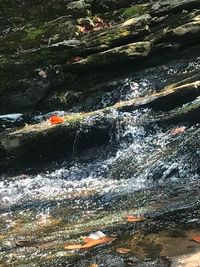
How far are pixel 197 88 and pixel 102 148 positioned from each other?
181cm

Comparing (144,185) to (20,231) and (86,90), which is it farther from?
(86,90)

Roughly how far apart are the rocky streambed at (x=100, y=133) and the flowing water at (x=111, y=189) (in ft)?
0.07

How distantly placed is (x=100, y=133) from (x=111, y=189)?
1964 millimetres

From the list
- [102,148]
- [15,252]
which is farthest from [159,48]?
[15,252]

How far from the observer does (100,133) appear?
25.4 ft

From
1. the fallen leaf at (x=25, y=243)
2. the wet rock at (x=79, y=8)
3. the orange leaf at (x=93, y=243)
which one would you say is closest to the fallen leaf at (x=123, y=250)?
the orange leaf at (x=93, y=243)

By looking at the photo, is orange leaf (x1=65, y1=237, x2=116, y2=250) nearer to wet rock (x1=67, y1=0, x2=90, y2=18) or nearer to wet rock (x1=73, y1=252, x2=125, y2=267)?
wet rock (x1=73, y1=252, x2=125, y2=267)

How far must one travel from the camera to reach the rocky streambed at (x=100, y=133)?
4.01 m

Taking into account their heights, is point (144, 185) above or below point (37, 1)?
below

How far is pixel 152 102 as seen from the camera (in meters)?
7.70

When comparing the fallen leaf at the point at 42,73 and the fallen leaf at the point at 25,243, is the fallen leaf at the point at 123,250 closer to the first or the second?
the fallen leaf at the point at 25,243

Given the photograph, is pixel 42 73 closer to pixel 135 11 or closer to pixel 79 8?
pixel 135 11

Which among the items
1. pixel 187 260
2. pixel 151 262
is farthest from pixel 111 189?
pixel 187 260

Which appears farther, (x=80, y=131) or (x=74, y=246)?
(x=80, y=131)
